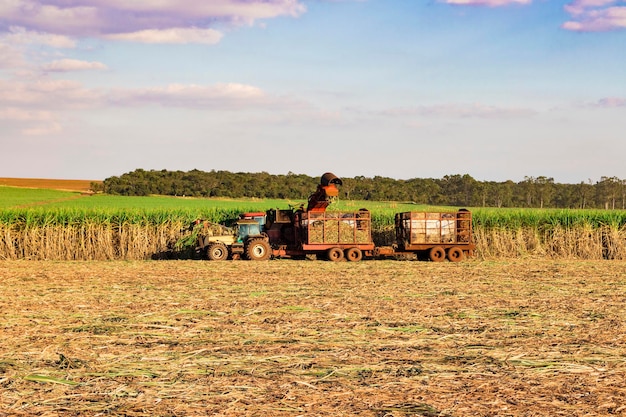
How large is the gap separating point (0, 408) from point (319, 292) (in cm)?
905

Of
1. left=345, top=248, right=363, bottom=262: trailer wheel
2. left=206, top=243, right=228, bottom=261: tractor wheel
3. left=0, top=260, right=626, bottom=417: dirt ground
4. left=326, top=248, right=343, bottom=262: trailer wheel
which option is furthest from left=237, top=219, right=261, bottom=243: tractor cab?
left=0, top=260, right=626, bottom=417: dirt ground

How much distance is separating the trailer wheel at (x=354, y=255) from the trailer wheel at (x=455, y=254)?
122 inches

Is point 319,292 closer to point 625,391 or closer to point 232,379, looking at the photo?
point 232,379

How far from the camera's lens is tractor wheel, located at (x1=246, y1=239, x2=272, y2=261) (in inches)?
942

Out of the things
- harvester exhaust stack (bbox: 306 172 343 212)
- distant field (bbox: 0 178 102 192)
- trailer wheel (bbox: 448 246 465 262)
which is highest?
distant field (bbox: 0 178 102 192)

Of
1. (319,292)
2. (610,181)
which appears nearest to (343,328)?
(319,292)

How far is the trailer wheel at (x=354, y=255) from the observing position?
23969 millimetres

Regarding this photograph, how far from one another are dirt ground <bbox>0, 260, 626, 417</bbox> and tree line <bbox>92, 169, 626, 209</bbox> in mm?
42287

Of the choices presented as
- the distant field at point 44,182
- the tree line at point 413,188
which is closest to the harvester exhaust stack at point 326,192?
the tree line at point 413,188

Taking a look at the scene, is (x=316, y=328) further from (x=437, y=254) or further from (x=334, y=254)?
(x=437, y=254)

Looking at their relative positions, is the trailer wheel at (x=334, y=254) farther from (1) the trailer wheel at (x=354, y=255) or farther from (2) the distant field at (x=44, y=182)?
(2) the distant field at (x=44, y=182)

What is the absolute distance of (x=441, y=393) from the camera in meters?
7.53

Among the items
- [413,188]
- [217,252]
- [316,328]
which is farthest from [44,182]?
[316,328]

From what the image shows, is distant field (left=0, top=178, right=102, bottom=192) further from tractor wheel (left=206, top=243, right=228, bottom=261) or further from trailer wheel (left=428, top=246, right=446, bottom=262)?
trailer wheel (left=428, top=246, right=446, bottom=262)
